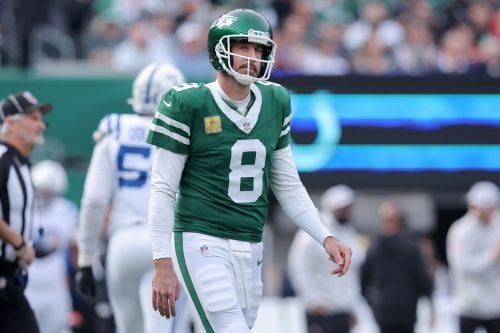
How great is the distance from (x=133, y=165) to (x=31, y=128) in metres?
0.63

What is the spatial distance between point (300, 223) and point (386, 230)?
5.91 meters

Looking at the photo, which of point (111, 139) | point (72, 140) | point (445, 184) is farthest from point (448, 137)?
point (111, 139)

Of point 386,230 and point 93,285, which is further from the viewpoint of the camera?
point 386,230

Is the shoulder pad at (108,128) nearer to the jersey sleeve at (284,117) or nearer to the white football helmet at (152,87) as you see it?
the white football helmet at (152,87)

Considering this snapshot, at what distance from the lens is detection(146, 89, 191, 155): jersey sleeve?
5961 mm

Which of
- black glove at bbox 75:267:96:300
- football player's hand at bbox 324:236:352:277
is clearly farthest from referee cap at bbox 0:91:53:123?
football player's hand at bbox 324:236:352:277

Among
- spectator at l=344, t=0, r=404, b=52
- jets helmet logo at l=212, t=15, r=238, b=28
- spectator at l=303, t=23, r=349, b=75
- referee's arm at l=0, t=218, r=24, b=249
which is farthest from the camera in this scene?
spectator at l=344, t=0, r=404, b=52

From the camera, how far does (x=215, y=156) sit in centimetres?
607

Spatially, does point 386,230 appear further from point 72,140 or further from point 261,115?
→ point 261,115

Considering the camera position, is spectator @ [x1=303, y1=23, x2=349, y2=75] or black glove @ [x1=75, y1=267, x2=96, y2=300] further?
spectator @ [x1=303, y1=23, x2=349, y2=75]

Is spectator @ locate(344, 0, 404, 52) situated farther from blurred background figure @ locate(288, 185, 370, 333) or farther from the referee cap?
the referee cap

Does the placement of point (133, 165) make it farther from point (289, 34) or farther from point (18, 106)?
point (289, 34)

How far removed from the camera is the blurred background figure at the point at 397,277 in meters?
12.0

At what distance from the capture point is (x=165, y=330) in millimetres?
7512
